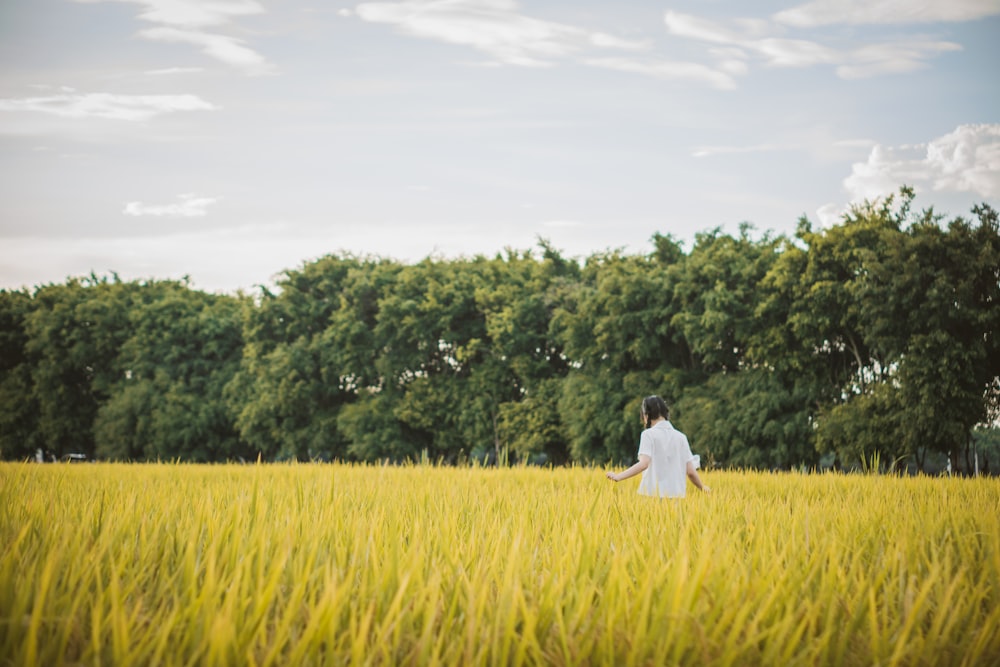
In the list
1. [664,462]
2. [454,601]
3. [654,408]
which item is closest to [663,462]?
[664,462]

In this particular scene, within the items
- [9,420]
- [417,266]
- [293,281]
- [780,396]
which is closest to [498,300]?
[417,266]

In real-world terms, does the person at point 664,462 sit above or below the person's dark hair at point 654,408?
below

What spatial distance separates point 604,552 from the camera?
9.89 ft

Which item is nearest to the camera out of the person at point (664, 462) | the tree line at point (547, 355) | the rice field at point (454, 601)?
the rice field at point (454, 601)

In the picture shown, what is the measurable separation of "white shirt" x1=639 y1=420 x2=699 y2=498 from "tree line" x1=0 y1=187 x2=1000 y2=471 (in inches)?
682

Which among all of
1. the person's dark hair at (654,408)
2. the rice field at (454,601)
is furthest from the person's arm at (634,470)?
the rice field at (454,601)

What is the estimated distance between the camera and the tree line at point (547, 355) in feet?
74.6

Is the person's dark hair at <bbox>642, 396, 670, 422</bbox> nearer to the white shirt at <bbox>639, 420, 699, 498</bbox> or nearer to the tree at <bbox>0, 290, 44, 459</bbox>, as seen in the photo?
the white shirt at <bbox>639, 420, 699, 498</bbox>

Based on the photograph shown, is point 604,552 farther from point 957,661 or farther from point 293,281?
point 293,281

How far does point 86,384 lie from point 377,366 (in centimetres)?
2226

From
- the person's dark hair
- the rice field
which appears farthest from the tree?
the rice field

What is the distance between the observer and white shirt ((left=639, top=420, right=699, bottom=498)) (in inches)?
264

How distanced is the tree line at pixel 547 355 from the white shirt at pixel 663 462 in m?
17.3

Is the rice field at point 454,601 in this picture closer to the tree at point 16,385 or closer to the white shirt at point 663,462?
the white shirt at point 663,462
